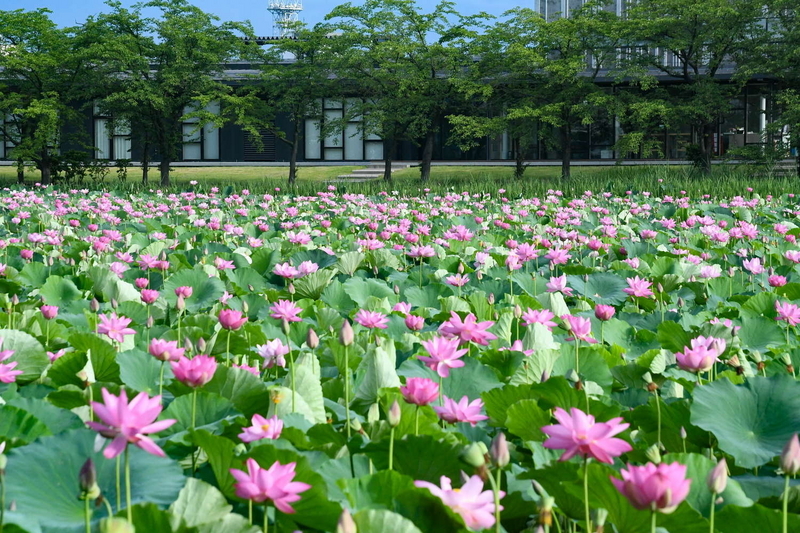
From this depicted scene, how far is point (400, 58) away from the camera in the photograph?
24766 mm

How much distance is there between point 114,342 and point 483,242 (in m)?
3.74

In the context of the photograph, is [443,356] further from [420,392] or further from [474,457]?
[474,457]

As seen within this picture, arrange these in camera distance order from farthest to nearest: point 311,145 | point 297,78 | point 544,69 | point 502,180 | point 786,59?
point 311,145
point 297,78
point 544,69
point 502,180
point 786,59

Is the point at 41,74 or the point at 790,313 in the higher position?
the point at 41,74

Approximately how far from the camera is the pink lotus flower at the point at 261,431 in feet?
4.32

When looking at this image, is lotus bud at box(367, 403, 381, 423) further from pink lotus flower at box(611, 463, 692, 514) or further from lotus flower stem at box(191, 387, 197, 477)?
A: pink lotus flower at box(611, 463, 692, 514)

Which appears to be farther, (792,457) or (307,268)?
(307,268)

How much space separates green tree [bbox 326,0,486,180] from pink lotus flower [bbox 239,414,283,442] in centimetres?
2279

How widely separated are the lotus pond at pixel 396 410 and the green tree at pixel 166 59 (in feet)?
70.8

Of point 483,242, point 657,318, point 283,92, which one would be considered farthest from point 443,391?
point 283,92

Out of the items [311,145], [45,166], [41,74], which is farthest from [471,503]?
[311,145]

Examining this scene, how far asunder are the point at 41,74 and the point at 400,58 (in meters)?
11.2

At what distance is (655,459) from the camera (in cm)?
133

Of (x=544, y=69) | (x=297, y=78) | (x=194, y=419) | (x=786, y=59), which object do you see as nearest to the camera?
(x=194, y=419)
